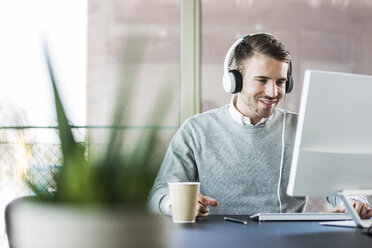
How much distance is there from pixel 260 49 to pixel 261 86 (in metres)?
0.15

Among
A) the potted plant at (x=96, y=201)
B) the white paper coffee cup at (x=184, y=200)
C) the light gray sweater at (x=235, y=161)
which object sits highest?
the potted plant at (x=96, y=201)

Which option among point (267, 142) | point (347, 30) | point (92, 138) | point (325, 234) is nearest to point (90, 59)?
point (92, 138)

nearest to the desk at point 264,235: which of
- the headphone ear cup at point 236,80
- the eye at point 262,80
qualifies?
the headphone ear cup at point 236,80

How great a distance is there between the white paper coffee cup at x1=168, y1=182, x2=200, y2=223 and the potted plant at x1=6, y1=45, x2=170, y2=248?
0.93 metres

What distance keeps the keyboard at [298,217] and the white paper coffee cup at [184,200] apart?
0.68 feet

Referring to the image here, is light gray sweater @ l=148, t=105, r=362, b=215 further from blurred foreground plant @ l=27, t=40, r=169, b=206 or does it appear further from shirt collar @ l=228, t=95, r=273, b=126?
blurred foreground plant @ l=27, t=40, r=169, b=206

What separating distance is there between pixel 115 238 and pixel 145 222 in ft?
0.06

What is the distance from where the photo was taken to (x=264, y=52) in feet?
6.82

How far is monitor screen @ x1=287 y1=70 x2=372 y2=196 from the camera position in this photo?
43.6 inches

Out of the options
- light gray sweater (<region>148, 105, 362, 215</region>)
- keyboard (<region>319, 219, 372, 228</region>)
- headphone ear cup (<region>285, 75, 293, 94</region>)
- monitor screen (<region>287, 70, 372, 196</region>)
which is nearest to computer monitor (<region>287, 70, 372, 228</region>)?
monitor screen (<region>287, 70, 372, 196</region>)

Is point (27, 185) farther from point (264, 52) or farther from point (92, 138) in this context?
point (264, 52)

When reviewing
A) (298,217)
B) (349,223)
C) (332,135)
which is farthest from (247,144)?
(332,135)

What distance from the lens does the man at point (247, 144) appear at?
1885 mm

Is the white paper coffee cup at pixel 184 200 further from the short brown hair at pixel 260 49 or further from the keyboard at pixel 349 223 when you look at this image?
the short brown hair at pixel 260 49
